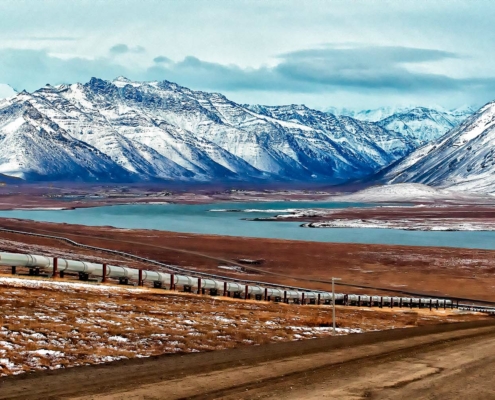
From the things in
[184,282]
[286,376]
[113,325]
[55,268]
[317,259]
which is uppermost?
[55,268]

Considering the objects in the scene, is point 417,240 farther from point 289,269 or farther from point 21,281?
point 21,281

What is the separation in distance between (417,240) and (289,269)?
5729cm

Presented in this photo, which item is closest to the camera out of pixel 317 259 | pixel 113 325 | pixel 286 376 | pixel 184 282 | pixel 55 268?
pixel 286 376

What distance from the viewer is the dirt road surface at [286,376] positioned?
17.2 meters

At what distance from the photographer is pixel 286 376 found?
63.9ft

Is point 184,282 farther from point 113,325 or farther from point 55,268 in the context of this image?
point 113,325

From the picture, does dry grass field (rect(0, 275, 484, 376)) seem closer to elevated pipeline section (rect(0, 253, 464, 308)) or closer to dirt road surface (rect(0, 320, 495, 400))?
dirt road surface (rect(0, 320, 495, 400))

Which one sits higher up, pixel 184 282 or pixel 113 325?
pixel 113 325

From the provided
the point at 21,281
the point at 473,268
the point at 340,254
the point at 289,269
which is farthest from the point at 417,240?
the point at 21,281

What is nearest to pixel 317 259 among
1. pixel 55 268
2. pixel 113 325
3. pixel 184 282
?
pixel 184 282

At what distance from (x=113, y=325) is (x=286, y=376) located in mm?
7897

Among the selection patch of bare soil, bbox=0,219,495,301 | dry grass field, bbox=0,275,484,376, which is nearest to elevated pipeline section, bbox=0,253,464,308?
dry grass field, bbox=0,275,484,376

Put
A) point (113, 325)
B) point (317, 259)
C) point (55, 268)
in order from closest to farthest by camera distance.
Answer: point (113, 325) → point (55, 268) → point (317, 259)

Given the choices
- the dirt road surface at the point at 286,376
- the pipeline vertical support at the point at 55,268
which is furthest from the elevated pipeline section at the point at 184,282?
the dirt road surface at the point at 286,376
